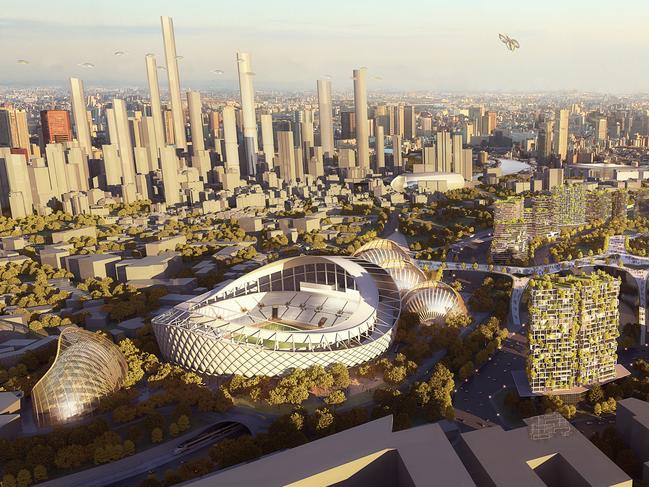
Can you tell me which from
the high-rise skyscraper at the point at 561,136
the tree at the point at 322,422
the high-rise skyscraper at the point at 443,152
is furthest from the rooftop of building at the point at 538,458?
the high-rise skyscraper at the point at 561,136

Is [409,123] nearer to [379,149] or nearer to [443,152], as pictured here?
[379,149]

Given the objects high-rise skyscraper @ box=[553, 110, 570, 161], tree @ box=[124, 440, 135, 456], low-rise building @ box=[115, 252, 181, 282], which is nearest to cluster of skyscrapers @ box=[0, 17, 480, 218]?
high-rise skyscraper @ box=[553, 110, 570, 161]

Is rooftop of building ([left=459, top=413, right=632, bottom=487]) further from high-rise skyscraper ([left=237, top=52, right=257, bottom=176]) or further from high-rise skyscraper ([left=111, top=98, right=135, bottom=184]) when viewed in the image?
high-rise skyscraper ([left=237, top=52, right=257, bottom=176])

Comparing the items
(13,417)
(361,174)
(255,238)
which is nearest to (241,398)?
(13,417)

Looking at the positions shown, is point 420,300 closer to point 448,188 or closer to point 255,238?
point 255,238

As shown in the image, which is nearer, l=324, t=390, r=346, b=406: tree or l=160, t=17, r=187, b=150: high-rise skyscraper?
→ l=324, t=390, r=346, b=406: tree

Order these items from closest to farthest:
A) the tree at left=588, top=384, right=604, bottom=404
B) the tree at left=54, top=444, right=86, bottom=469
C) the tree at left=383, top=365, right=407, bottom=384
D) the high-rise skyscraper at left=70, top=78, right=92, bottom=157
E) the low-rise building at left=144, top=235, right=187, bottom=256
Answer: the tree at left=54, top=444, right=86, bottom=469 → the tree at left=588, top=384, right=604, bottom=404 → the tree at left=383, top=365, right=407, bottom=384 → the low-rise building at left=144, top=235, right=187, bottom=256 → the high-rise skyscraper at left=70, top=78, right=92, bottom=157

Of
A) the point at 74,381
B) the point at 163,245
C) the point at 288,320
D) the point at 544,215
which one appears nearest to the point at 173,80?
the point at 163,245
